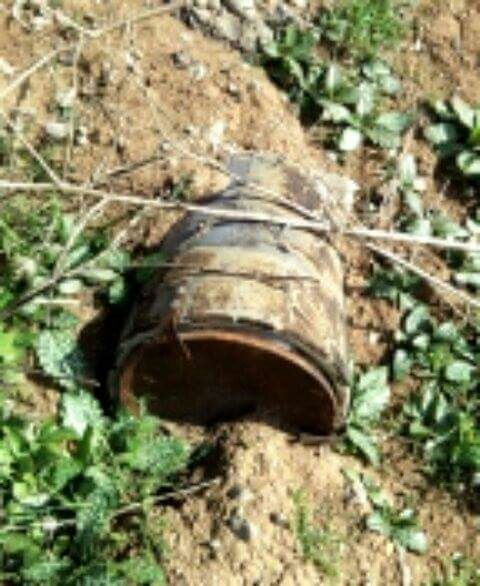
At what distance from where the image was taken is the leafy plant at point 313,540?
3492 mm

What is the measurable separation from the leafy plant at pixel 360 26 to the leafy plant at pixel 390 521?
1.68 meters

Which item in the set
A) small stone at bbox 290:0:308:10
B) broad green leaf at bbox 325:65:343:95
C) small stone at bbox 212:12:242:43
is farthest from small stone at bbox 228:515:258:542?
small stone at bbox 290:0:308:10

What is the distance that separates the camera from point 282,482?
3.60 m

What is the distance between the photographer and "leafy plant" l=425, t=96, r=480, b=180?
445 centimetres

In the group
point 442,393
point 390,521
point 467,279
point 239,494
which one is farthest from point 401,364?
point 239,494

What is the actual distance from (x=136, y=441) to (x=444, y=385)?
107 centimetres

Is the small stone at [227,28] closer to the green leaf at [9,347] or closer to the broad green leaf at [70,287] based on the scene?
the broad green leaf at [70,287]

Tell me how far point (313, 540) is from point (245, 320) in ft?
2.26

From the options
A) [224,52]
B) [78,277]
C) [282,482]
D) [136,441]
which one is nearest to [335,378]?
[282,482]

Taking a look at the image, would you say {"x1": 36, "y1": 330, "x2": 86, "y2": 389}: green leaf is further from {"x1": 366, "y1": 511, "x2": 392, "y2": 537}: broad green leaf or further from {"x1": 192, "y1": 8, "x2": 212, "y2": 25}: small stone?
{"x1": 192, "y1": 8, "x2": 212, "y2": 25}: small stone

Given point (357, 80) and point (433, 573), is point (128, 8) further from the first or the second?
Result: point (433, 573)

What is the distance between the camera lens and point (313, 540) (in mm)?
3518

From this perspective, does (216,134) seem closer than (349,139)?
Yes

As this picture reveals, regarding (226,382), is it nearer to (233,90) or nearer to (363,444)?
(363,444)
